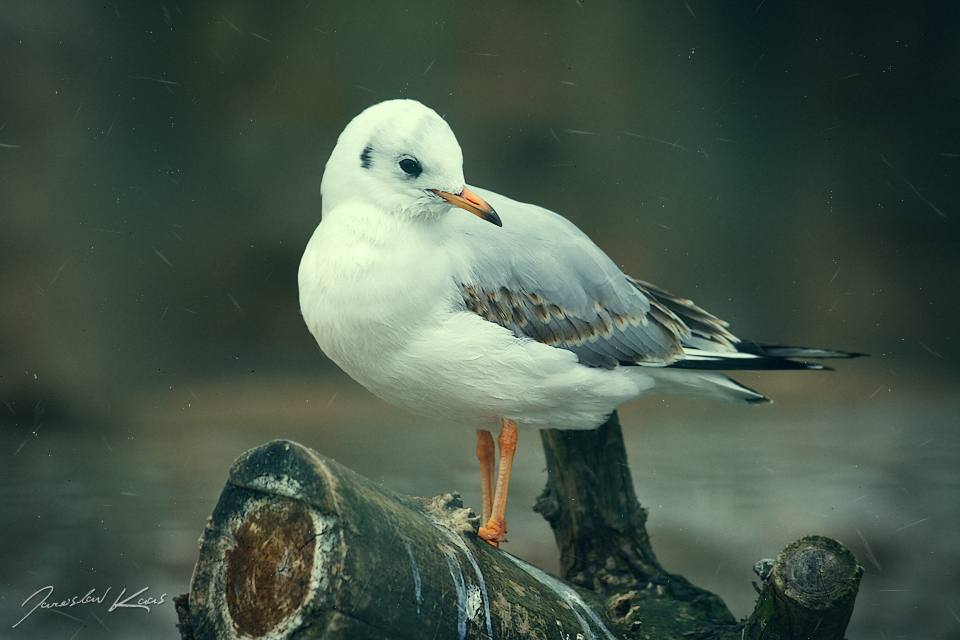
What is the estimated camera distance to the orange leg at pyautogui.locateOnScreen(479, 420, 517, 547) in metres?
2.69

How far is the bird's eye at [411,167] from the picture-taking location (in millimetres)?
2461

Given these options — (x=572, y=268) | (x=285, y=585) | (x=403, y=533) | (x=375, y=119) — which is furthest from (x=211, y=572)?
(x=572, y=268)

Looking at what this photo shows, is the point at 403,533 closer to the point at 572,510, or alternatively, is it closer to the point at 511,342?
the point at 511,342

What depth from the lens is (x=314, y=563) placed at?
176 centimetres

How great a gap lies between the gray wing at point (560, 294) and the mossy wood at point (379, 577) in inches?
24.2

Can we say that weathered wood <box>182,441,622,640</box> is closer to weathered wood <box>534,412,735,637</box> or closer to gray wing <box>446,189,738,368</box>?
gray wing <box>446,189,738,368</box>

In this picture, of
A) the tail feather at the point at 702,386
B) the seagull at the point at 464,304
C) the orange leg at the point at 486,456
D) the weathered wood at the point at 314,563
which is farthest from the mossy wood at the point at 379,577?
the tail feather at the point at 702,386

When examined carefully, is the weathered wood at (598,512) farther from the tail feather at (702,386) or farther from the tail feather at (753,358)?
the tail feather at (753,358)

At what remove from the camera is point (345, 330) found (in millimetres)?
2498

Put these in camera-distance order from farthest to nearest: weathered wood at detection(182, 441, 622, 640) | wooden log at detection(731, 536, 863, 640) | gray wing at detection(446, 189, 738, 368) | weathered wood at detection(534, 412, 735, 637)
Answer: weathered wood at detection(534, 412, 735, 637), gray wing at detection(446, 189, 738, 368), wooden log at detection(731, 536, 863, 640), weathered wood at detection(182, 441, 622, 640)

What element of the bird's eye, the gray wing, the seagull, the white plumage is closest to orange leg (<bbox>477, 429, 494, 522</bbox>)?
the seagull

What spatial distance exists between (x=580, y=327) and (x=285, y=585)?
1.32 m

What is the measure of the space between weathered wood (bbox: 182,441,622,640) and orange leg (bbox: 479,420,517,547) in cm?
64

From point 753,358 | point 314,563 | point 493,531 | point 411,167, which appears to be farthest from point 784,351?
point 314,563
